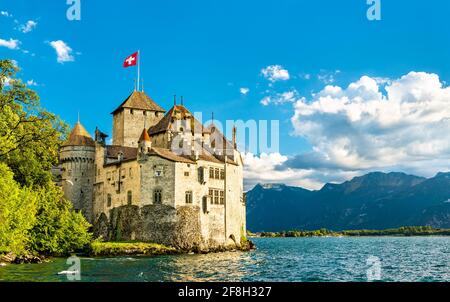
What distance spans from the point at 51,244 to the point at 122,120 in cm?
3506

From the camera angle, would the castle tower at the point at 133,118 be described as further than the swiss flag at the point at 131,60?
Yes

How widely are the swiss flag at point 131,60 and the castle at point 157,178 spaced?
27.8 feet

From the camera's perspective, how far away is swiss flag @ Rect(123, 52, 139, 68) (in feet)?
283

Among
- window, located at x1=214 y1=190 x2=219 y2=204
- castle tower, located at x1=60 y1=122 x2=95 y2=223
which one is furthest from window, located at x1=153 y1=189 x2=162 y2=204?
castle tower, located at x1=60 y1=122 x2=95 y2=223

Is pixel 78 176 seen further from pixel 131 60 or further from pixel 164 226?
pixel 131 60

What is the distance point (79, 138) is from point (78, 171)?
5.67 meters

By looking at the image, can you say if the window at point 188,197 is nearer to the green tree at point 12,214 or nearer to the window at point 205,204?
the window at point 205,204

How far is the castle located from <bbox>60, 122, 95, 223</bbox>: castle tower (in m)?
0.16

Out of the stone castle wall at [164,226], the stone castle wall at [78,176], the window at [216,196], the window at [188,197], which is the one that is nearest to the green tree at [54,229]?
the stone castle wall at [164,226]

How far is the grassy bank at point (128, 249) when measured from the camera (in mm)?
66938

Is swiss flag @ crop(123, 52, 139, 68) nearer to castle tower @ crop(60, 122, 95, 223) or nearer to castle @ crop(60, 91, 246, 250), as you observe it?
castle @ crop(60, 91, 246, 250)
